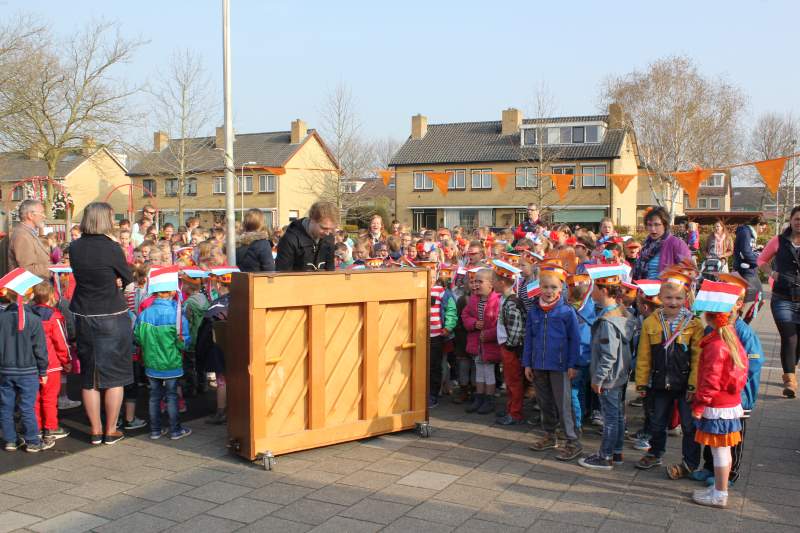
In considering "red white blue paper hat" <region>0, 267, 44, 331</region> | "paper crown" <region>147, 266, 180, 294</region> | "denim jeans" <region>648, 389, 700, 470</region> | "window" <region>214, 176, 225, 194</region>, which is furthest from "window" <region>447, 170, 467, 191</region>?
"denim jeans" <region>648, 389, 700, 470</region>

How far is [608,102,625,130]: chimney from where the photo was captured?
155ft

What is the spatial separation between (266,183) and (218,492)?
53.4 metres

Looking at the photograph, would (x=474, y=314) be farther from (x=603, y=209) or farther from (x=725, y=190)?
(x=725, y=190)

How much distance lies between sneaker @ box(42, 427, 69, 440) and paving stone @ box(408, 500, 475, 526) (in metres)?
3.63

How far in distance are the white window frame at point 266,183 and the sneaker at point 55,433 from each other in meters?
50.8

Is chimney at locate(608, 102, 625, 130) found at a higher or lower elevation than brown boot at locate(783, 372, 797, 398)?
higher

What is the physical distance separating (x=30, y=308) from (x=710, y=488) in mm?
5771

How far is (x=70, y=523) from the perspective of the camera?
14.6ft

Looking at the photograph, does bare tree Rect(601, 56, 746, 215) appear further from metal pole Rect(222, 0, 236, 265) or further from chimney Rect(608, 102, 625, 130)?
metal pole Rect(222, 0, 236, 265)

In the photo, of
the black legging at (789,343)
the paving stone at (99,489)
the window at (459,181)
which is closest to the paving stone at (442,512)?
the paving stone at (99,489)

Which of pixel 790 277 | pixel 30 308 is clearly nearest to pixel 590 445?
pixel 790 277

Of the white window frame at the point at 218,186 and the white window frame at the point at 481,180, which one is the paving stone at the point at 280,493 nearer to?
the white window frame at the point at 481,180

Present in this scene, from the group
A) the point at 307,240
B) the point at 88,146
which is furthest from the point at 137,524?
the point at 88,146

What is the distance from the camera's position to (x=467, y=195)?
53406mm
